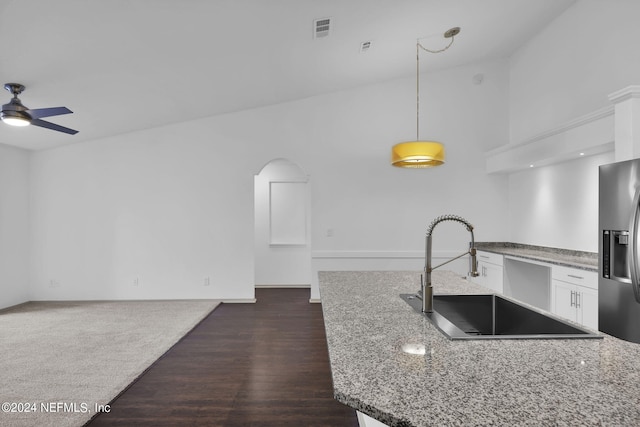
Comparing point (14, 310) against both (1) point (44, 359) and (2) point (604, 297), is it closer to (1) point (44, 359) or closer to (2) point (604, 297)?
(1) point (44, 359)

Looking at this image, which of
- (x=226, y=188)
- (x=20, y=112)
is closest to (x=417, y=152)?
(x=20, y=112)

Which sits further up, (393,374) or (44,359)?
(393,374)

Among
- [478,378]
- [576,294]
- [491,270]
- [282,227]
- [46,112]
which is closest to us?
[478,378]

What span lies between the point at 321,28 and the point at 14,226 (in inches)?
200

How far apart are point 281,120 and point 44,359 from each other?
393 cm

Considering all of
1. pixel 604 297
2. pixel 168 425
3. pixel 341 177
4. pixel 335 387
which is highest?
pixel 341 177

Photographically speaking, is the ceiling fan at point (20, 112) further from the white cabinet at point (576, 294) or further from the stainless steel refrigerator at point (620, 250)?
the white cabinet at point (576, 294)

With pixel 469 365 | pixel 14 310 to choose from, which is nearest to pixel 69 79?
pixel 14 310

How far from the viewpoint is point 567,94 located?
4.14 m

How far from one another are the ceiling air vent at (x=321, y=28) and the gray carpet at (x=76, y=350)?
334 centimetres

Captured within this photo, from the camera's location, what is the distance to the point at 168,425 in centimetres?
220

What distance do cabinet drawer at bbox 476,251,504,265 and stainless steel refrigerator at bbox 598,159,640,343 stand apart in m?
2.00

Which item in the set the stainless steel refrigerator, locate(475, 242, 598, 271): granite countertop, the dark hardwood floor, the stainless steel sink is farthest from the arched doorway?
the stainless steel sink

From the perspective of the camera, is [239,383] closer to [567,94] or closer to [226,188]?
[226,188]
